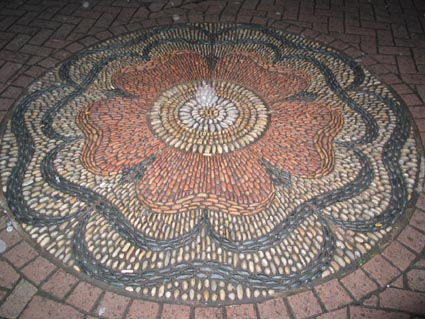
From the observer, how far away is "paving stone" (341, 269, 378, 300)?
88.7 inches

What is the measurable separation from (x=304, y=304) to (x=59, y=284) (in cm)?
Answer: 154

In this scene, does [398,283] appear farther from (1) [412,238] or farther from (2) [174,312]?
(2) [174,312]

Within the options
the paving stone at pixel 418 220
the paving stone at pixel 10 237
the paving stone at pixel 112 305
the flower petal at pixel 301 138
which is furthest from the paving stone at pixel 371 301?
the paving stone at pixel 10 237

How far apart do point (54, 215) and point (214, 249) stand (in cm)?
120

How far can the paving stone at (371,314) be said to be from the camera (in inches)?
85.0

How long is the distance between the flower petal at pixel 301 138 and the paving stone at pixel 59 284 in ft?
5.64

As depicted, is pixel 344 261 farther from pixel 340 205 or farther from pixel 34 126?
A: pixel 34 126

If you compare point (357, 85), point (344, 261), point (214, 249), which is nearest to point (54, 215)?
point (214, 249)

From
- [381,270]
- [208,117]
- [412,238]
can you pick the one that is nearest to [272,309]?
[381,270]

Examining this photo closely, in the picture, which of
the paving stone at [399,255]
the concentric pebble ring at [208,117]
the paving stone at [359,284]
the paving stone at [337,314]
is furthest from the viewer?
the concentric pebble ring at [208,117]

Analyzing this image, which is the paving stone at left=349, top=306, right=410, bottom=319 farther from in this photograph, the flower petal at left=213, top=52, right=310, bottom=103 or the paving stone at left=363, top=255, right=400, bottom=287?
the flower petal at left=213, top=52, right=310, bottom=103

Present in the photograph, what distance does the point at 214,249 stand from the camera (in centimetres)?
245

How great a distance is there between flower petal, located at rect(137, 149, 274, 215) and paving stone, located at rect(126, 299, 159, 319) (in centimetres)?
67

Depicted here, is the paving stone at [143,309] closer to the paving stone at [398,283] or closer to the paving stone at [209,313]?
the paving stone at [209,313]
